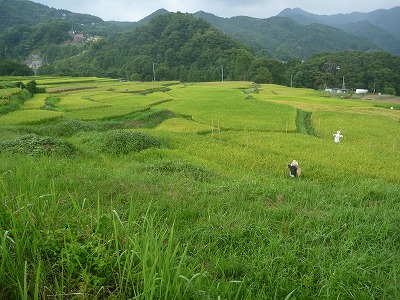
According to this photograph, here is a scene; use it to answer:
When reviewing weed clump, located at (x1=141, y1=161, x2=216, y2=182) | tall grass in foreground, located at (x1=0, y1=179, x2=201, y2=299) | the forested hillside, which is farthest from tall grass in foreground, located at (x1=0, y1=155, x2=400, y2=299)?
the forested hillside

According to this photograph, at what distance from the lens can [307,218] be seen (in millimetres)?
4270

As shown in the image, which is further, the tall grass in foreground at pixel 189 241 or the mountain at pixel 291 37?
the mountain at pixel 291 37

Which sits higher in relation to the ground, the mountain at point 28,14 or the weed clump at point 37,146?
the mountain at point 28,14

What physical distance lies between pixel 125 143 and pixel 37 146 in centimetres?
275

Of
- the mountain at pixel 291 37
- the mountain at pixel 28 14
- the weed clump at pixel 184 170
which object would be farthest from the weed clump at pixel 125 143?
the mountain at pixel 291 37

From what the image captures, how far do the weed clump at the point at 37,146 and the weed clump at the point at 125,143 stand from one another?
1.35 m

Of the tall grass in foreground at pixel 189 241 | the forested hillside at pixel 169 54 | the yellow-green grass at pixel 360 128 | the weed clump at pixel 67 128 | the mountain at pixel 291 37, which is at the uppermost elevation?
the mountain at pixel 291 37

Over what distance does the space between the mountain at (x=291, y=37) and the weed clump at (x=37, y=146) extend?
4634 inches

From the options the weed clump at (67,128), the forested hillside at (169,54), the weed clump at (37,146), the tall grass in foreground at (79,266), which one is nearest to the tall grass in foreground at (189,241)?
the tall grass in foreground at (79,266)

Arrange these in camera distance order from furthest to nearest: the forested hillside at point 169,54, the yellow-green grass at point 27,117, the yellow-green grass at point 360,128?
the forested hillside at point 169,54
the yellow-green grass at point 27,117
the yellow-green grass at point 360,128

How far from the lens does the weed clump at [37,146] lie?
26.1 ft

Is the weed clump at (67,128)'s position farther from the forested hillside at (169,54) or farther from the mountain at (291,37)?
the mountain at (291,37)

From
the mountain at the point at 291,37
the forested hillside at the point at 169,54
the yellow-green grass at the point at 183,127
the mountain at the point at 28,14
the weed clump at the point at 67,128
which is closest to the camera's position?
the weed clump at the point at 67,128

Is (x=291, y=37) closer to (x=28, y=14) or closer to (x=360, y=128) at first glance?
(x=28, y=14)
